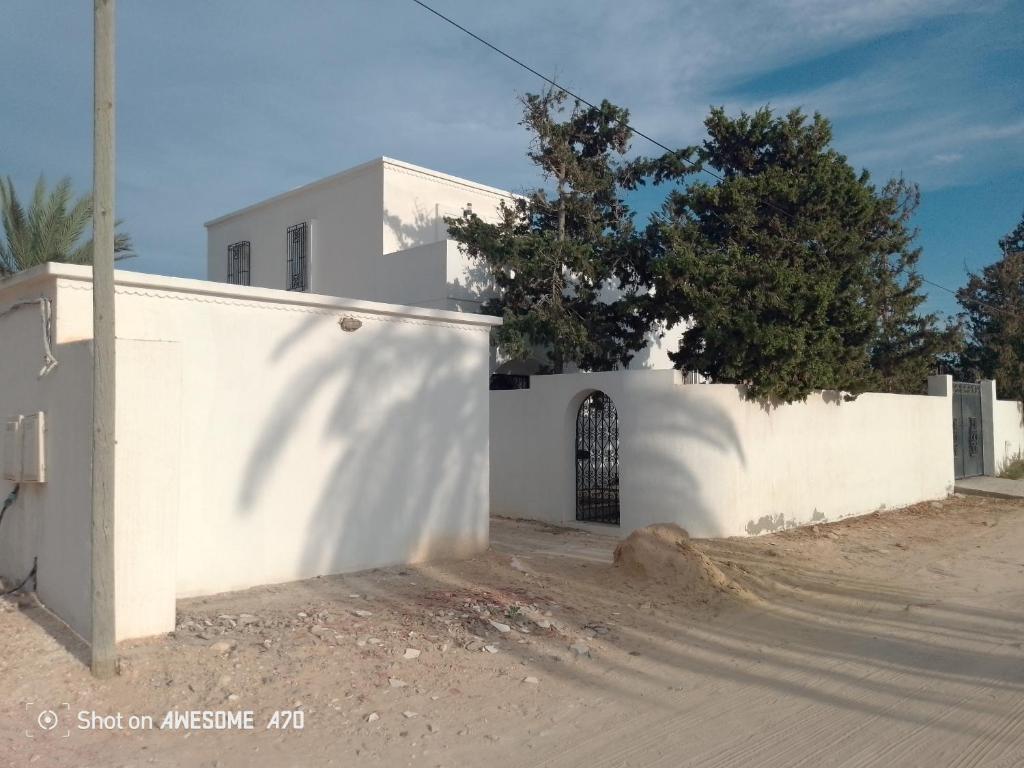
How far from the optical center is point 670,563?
29.8ft

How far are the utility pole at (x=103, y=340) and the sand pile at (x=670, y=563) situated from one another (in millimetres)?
5475

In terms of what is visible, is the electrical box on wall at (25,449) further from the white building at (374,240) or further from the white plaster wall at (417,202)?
the white plaster wall at (417,202)

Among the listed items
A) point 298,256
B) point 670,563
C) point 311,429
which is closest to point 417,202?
point 298,256

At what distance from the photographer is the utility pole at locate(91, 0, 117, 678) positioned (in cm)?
550

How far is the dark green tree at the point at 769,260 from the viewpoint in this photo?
12.9 meters

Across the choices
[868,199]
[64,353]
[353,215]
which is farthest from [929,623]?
[353,215]

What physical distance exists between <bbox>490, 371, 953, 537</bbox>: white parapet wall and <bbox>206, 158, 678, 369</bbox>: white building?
341cm

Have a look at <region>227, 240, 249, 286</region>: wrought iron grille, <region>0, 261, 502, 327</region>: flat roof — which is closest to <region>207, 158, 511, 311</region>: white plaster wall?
<region>227, 240, 249, 286</region>: wrought iron grille

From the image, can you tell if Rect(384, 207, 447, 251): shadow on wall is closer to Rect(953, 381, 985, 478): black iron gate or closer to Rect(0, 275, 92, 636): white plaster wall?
Rect(0, 275, 92, 636): white plaster wall

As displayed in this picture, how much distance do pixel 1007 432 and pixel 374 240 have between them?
62.0 feet

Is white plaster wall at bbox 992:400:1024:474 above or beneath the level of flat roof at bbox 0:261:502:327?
beneath

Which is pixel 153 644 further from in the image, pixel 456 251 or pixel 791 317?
pixel 456 251

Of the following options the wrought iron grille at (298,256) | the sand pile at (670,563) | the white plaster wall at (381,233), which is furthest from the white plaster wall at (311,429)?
the wrought iron grille at (298,256)

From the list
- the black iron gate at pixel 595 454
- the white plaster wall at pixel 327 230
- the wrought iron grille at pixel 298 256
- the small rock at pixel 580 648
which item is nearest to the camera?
the small rock at pixel 580 648
